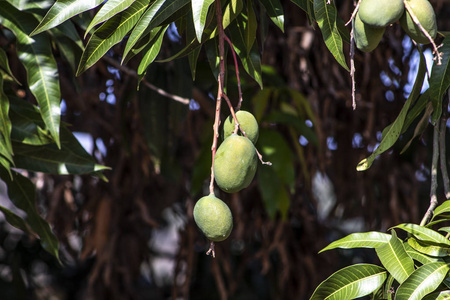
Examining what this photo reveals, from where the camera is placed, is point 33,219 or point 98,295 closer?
point 33,219

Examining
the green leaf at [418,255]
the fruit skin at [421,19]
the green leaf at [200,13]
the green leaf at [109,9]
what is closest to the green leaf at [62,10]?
the green leaf at [109,9]

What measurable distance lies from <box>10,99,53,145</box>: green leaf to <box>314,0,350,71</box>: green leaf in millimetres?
519

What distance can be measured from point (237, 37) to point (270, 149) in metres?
0.70

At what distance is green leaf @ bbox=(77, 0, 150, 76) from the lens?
2.52ft

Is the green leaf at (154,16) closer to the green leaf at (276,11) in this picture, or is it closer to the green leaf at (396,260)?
the green leaf at (276,11)

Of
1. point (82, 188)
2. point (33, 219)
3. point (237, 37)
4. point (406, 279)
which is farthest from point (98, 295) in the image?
point (406, 279)

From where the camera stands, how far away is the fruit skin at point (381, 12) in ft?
2.05

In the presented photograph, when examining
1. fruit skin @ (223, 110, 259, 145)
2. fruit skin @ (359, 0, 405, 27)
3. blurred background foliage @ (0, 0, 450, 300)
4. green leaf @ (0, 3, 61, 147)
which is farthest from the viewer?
blurred background foliage @ (0, 0, 450, 300)

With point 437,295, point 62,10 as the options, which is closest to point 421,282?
point 437,295

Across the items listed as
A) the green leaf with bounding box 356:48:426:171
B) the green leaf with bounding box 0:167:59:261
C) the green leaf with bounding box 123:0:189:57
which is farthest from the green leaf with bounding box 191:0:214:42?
the green leaf with bounding box 0:167:59:261

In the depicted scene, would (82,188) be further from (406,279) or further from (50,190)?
(406,279)

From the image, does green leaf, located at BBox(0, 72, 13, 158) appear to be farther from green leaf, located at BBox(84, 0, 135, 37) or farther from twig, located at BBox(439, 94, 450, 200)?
twig, located at BBox(439, 94, 450, 200)

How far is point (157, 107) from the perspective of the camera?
145 centimetres

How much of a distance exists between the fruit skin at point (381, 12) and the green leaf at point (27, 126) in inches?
23.6
